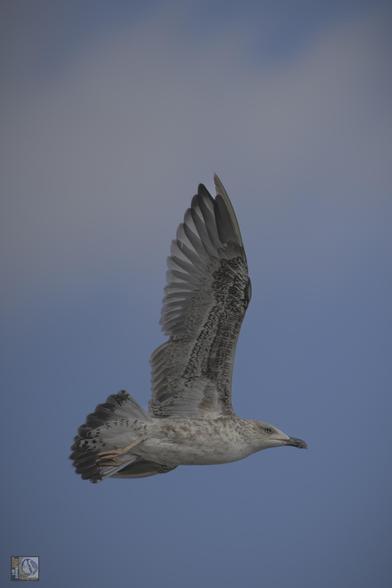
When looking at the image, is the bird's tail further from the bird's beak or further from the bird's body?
the bird's beak

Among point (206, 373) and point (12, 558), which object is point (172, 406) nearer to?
point (206, 373)

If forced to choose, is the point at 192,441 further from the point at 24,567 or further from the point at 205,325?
the point at 24,567

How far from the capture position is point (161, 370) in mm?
9781

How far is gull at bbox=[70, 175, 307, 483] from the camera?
9.53 m

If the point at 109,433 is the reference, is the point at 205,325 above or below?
above

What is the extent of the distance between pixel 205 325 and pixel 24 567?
5527mm

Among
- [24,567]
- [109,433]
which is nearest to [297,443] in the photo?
[109,433]

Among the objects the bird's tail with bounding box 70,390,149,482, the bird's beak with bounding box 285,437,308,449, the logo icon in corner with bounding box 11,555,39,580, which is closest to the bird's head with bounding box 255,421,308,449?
the bird's beak with bounding box 285,437,308,449

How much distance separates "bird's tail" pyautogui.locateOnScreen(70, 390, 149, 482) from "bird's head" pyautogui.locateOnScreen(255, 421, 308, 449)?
1189 millimetres

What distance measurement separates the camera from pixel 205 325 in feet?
32.0

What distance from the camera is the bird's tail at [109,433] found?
31.2 feet

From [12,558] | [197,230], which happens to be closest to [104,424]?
[197,230]

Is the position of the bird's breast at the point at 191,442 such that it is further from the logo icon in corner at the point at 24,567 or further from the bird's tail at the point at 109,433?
the logo icon in corner at the point at 24,567

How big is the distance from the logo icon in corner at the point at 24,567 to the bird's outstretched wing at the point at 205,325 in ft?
15.0
